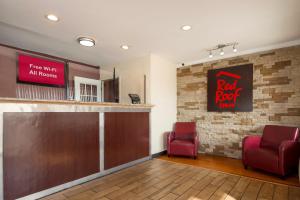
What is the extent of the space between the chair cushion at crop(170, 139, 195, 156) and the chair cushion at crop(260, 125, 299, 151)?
1.42 meters

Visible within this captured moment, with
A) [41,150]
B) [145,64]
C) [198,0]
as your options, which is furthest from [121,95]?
[198,0]

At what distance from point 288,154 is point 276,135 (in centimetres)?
51

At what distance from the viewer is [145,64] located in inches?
168

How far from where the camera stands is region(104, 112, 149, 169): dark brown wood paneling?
319 cm

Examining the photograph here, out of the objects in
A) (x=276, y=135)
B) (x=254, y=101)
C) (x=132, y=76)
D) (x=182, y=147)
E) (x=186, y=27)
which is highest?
(x=186, y=27)

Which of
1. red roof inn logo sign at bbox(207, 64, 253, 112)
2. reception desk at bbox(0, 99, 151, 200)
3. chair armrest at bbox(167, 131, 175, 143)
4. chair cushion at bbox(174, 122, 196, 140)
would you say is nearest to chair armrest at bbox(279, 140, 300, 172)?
red roof inn logo sign at bbox(207, 64, 253, 112)

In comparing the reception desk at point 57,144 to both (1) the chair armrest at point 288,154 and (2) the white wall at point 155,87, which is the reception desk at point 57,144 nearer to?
(2) the white wall at point 155,87

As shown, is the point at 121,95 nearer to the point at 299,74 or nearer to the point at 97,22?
the point at 97,22

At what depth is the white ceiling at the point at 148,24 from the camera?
7.33 ft

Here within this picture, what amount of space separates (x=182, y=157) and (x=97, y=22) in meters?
3.44

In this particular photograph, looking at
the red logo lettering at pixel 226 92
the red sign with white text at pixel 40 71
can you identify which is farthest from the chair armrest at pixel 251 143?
the red sign with white text at pixel 40 71

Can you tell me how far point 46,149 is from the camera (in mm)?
2348

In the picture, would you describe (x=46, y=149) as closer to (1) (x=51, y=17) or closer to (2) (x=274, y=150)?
(1) (x=51, y=17)

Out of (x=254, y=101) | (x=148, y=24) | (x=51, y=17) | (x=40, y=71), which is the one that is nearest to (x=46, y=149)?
(x=51, y=17)
